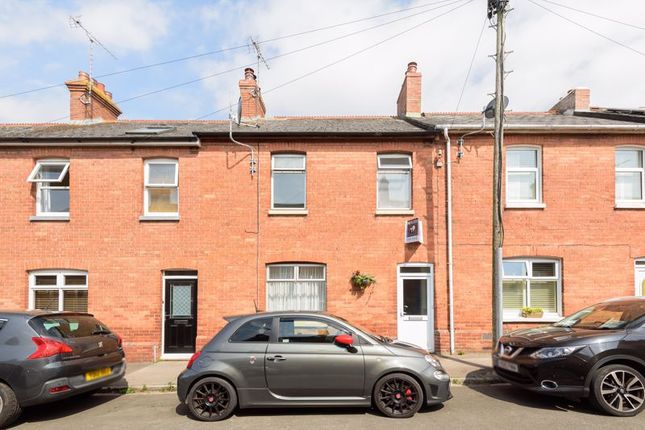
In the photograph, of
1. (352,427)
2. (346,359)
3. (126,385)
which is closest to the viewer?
(352,427)

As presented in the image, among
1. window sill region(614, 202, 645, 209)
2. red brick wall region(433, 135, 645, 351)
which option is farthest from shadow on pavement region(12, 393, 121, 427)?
window sill region(614, 202, 645, 209)

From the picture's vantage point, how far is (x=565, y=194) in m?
10.7

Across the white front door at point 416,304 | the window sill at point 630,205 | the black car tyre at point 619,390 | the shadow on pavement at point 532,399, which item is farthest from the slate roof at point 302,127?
the black car tyre at point 619,390

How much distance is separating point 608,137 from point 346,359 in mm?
9488

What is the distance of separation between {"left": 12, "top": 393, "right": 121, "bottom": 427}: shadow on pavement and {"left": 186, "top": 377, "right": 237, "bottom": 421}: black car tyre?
211 centimetres

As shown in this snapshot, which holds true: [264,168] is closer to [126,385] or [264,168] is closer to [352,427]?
[126,385]

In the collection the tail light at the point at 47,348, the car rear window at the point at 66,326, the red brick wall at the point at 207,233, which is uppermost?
the red brick wall at the point at 207,233

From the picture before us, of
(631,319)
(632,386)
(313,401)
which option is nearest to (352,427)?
(313,401)

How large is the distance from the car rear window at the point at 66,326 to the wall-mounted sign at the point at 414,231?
685 centimetres

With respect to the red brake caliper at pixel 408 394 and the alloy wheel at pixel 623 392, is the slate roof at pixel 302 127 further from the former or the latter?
the red brake caliper at pixel 408 394

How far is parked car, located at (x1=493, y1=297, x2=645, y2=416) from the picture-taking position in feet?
19.3

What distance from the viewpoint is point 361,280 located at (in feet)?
33.9

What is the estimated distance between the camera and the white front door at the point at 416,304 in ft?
34.6

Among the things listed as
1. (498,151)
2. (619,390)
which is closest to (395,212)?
(498,151)
